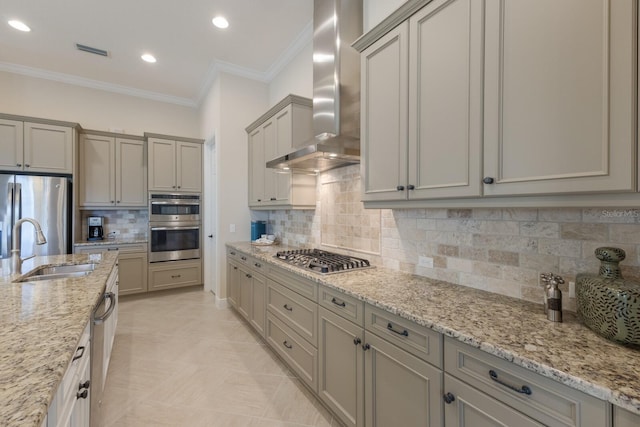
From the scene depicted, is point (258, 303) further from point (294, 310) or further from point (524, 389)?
point (524, 389)

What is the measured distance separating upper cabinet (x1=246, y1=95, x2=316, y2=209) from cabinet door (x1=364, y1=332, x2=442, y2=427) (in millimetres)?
1850

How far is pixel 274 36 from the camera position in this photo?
11.1 ft

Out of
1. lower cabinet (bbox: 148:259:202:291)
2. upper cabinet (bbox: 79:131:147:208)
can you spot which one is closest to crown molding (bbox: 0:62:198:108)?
upper cabinet (bbox: 79:131:147:208)

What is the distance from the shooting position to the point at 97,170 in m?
4.27

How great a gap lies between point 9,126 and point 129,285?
2.53 metres

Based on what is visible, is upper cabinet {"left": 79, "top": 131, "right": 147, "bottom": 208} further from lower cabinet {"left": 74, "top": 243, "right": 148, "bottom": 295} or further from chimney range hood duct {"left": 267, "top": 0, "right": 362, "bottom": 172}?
Result: chimney range hood duct {"left": 267, "top": 0, "right": 362, "bottom": 172}

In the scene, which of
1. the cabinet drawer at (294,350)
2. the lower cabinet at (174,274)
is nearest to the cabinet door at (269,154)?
the cabinet drawer at (294,350)

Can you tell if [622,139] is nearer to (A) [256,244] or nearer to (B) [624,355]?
(B) [624,355]

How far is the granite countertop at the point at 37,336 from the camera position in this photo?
26.5 inches

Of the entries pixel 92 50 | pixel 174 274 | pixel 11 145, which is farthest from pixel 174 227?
pixel 92 50

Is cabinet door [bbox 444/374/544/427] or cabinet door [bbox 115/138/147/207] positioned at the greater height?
cabinet door [bbox 115/138/147/207]

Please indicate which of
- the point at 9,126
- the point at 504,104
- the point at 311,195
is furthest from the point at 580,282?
the point at 9,126

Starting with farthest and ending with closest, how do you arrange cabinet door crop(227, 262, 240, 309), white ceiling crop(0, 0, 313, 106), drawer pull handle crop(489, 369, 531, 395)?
cabinet door crop(227, 262, 240, 309) → white ceiling crop(0, 0, 313, 106) → drawer pull handle crop(489, 369, 531, 395)

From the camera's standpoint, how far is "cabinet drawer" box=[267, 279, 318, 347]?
2.00 metres
